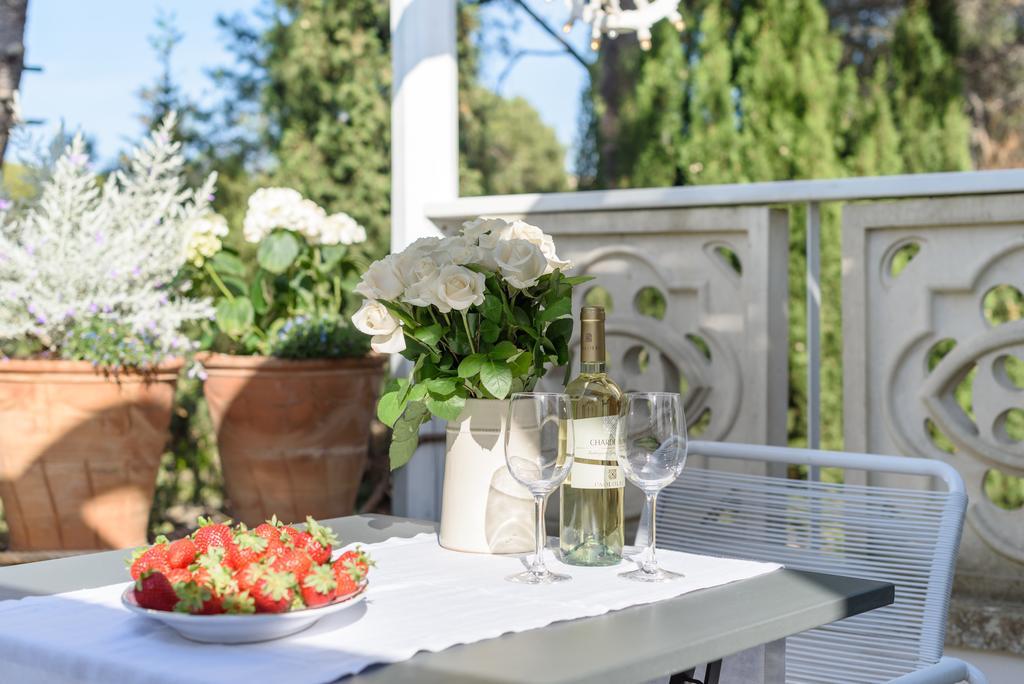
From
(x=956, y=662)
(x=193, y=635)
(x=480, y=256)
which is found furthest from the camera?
(x=480, y=256)

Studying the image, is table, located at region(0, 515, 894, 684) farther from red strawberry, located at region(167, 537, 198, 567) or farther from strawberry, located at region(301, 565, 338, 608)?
red strawberry, located at region(167, 537, 198, 567)

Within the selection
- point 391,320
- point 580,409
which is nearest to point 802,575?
point 580,409

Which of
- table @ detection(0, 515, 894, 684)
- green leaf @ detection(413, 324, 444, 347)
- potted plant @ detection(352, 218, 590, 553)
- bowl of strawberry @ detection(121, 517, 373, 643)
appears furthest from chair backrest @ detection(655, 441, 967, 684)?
bowl of strawberry @ detection(121, 517, 373, 643)

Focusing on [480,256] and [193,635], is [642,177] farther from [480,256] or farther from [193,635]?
[193,635]

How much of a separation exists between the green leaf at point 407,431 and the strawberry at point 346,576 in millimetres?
469

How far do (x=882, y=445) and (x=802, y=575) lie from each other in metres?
1.49

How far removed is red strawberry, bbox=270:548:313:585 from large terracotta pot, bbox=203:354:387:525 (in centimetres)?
Answer: 259

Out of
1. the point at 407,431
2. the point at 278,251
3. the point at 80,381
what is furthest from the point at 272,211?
the point at 407,431

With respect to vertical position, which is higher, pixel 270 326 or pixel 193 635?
pixel 270 326

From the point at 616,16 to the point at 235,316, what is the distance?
1532 millimetres

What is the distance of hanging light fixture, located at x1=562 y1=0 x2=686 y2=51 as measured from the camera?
3.42 m

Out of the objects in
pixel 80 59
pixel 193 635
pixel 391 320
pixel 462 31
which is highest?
pixel 80 59

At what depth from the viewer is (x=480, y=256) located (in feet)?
5.09

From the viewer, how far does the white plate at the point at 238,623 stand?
1.09 metres
